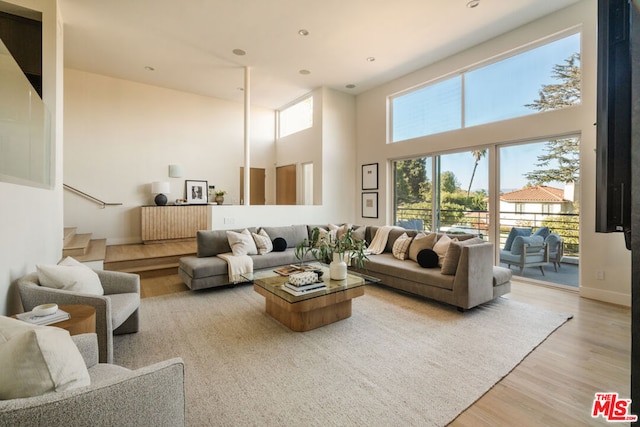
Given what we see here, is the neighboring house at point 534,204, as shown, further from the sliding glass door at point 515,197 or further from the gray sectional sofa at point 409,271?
the gray sectional sofa at point 409,271

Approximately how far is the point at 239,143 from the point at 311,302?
619 cm

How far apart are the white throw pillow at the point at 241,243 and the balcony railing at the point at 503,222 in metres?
3.30

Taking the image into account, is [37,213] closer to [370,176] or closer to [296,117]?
[370,176]

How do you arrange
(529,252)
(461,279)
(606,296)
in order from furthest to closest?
1. (529,252)
2. (606,296)
3. (461,279)

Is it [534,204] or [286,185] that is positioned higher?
[286,185]

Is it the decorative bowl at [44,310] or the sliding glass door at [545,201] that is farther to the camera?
the sliding glass door at [545,201]

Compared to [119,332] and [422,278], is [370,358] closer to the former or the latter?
[422,278]

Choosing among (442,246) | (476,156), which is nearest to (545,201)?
(476,156)

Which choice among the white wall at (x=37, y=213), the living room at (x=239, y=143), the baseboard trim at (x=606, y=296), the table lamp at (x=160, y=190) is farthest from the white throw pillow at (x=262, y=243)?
the baseboard trim at (x=606, y=296)

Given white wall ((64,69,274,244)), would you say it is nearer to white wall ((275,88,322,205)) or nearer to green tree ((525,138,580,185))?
white wall ((275,88,322,205))

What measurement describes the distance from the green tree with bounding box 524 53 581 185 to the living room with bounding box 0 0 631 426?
0.16 meters

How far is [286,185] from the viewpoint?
804cm

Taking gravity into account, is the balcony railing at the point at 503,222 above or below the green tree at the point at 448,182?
below

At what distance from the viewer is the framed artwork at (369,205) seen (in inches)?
260
